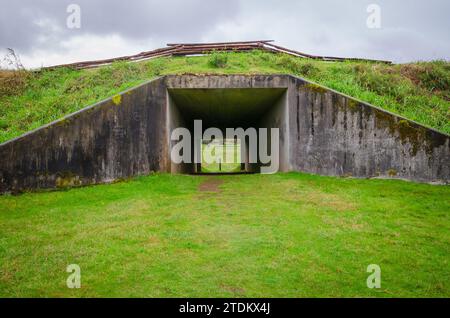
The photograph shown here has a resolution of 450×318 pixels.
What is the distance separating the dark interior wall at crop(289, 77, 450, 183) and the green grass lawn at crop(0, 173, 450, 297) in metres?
1.03

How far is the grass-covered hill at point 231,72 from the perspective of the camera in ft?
44.1

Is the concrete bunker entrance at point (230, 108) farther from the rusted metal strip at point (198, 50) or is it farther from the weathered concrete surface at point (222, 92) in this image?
the rusted metal strip at point (198, 50)

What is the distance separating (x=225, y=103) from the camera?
14.8 meters

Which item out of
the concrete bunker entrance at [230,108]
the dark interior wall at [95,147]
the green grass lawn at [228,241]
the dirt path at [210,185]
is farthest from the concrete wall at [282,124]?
the dark interior wall at [95,147]

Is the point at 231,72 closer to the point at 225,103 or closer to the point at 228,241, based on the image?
the point at 225,103

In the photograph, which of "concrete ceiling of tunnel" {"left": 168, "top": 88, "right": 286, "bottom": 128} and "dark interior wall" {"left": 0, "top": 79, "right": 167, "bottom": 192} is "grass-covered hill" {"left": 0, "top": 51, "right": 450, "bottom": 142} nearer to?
"concrete ceiling of tunnel" {"left": 168, "top": 88, "right": 286, "bottom": 128}

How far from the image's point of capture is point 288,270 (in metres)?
5.09

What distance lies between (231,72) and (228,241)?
9.07 meters

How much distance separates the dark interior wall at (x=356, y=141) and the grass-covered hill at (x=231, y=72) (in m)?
1.76

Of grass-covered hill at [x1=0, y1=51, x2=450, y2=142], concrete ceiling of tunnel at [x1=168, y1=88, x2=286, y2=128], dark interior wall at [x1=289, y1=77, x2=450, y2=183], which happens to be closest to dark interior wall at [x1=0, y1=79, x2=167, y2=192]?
concrete ceiling of tunnel at [x1=168, y1=88, x2=286, y2=128]

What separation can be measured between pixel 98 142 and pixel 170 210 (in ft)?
12.8

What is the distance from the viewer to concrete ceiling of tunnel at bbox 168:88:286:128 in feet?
42.1

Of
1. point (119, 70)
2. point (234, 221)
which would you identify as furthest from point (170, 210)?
point (119, 70)
